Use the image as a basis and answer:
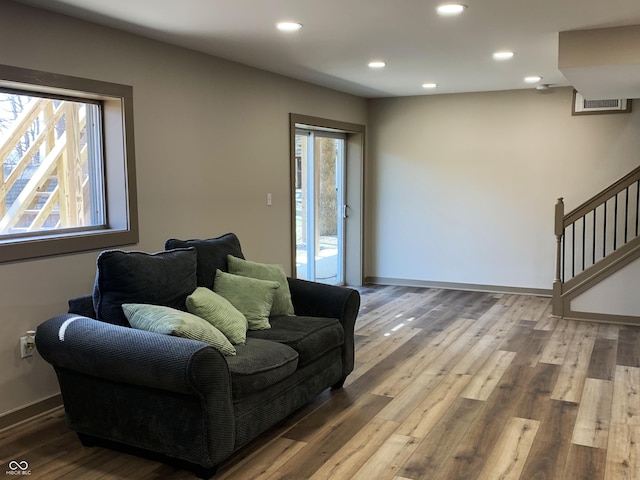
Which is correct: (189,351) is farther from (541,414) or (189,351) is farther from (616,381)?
(616,381)

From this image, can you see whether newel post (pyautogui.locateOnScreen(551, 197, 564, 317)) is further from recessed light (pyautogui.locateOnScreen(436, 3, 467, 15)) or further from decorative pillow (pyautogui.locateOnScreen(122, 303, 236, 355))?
decorative pillow (pyautogui.locateOnScreen(122, 303, 236, 355))

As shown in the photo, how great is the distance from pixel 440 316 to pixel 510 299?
1.24 meters

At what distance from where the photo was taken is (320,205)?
23.1ft

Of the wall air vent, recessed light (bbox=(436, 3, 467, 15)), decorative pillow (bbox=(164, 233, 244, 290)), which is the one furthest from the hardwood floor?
the wall air vent

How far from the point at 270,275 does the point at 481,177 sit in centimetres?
399

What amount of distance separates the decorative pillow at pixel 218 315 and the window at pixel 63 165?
0.94m

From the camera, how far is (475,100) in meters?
6.96

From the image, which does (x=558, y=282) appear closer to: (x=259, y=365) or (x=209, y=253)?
(x=209, y=253)

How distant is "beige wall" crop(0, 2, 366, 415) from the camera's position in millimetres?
3320

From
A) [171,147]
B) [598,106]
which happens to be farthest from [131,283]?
[598,106]

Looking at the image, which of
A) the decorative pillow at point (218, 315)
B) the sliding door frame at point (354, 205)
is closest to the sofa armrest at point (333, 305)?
the decorative pillow at point (218, 315)

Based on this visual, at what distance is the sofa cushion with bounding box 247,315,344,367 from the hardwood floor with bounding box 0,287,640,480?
0.39m

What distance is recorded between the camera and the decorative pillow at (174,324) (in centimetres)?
280

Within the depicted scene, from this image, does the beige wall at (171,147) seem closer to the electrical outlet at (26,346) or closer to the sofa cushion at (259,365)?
the electrical outlet at (26,346)
